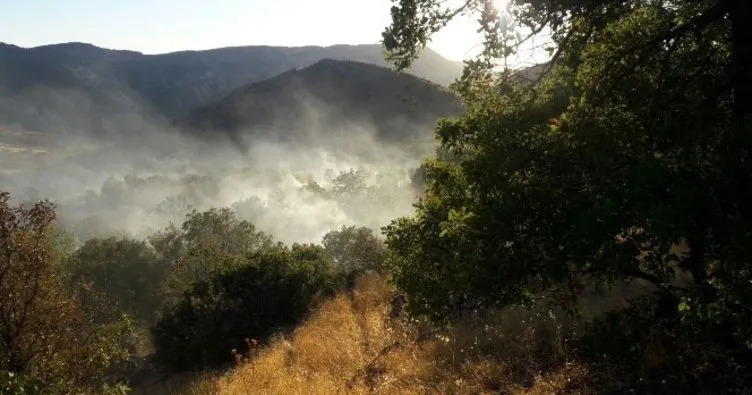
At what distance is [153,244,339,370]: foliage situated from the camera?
2277cm

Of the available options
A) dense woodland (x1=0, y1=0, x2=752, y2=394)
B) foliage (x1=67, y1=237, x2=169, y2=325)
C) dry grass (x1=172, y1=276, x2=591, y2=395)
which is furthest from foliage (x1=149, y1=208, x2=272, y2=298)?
dense woodland (x1=0, y1=0, x2=752, y2=394)

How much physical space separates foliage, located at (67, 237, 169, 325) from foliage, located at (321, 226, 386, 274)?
1528 cm

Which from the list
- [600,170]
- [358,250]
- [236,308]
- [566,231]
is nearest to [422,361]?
[566,231]

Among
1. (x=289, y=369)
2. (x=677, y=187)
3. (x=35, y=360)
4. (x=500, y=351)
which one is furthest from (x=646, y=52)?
(x=35, y=360)

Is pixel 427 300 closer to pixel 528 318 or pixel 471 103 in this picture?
pixel 471 103

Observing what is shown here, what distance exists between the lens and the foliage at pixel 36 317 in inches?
392

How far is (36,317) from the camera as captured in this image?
33.9ft

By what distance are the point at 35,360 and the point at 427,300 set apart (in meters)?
8.28

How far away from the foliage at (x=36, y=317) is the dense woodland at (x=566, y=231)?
4cm

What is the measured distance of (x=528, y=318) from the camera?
1059cm

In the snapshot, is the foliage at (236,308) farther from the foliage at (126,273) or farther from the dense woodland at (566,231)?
the foliage at (126,273)

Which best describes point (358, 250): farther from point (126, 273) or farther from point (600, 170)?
point (600, 170)

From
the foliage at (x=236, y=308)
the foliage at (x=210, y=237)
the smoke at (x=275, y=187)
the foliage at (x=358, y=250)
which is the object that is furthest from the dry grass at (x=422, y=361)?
the smoke at (x=275, y=187)

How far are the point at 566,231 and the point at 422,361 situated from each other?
256 inches
